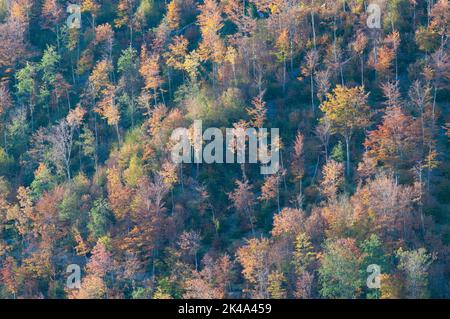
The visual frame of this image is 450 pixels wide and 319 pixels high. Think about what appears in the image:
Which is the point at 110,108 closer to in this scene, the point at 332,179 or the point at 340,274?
the point at 332,179

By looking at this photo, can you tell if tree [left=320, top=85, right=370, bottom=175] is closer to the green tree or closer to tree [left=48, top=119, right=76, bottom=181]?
the green tree

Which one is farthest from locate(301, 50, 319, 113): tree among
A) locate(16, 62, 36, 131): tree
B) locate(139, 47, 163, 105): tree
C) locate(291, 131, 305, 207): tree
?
locate(16, 62, 36, 131): tree

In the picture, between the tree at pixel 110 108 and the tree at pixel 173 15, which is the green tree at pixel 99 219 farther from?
the tree at pixel 173 15

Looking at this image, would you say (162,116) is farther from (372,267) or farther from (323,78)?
(372,267)

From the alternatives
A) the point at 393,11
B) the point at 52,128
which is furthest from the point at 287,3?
the point at 52,128

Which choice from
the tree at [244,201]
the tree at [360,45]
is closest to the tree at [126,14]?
the tree at [360,45]
